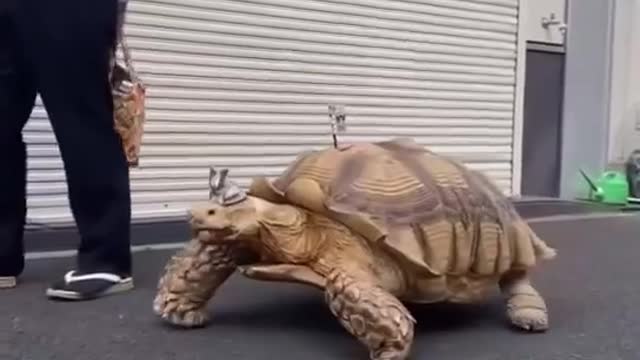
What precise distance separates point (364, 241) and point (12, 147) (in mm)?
910

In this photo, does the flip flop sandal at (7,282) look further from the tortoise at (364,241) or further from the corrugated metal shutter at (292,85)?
the corrugated metal shutter at (292,85)

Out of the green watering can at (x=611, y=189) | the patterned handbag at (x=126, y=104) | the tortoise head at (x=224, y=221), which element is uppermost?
the patterned handbag at (x=126, y=104)

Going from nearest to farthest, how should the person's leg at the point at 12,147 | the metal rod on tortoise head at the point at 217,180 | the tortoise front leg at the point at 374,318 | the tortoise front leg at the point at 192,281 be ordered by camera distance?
the tortoise front leg at the point at 374,318
the metal rod on tortoise head at the point at 217,180
the tortoise front leg at the point at 192,281
the person's leg at the point at 12,147

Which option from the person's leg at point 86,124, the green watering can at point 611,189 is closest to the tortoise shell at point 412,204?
the person's leg at point 86,124

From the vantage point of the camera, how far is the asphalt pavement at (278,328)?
1.60 metres

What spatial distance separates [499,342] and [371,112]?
256 cm

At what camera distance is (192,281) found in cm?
176

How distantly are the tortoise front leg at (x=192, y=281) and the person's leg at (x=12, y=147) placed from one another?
1.77ft

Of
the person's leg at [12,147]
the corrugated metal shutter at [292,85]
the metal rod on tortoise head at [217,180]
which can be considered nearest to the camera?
the metal rod on tortoise head at [217,180]

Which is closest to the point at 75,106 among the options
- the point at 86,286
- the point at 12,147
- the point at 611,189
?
the point at 12,147

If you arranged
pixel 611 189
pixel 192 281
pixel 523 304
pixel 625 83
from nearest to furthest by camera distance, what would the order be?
pixel 192 281 < pixel 523 304 < pixel 611 189 < pixel 625 83

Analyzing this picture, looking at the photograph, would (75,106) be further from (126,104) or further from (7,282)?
(7,282)

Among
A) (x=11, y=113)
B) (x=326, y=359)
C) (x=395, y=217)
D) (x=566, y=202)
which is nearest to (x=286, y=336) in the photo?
(x=326, y=359)

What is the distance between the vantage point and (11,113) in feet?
6.94
